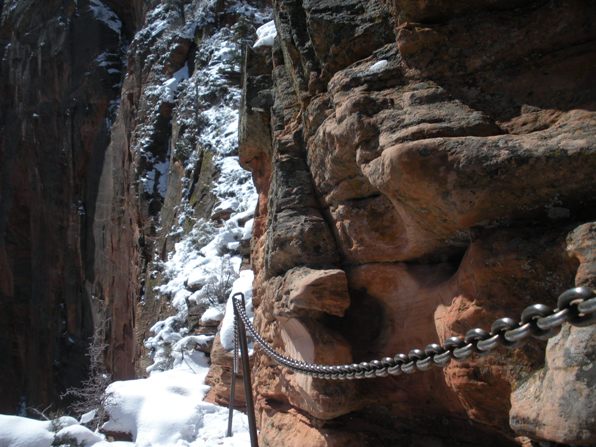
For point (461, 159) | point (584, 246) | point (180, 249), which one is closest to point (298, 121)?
point (461, 159)

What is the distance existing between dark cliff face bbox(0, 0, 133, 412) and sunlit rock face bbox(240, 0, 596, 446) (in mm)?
18329

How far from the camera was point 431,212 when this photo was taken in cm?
261

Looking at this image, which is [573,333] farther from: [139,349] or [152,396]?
[139,349]

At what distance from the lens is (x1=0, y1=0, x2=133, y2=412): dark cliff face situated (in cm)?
2195

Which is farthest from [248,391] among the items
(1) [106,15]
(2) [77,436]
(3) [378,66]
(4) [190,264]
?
(1) [106,15]

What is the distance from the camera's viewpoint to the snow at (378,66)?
125 inches

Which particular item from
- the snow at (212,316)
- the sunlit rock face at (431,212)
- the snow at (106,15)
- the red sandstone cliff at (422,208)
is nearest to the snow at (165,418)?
the red sandstone cliff at (422,208)

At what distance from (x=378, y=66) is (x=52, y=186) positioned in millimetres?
23483

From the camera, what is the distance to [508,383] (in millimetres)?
2402

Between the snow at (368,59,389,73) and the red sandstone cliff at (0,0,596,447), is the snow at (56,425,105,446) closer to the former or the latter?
the red sandstone cliff at (0,0,596,447)

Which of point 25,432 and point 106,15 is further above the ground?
point 106,15

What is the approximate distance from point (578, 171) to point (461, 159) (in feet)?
1.52

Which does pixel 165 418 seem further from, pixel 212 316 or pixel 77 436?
pixel 212 316

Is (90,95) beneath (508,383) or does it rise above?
above
